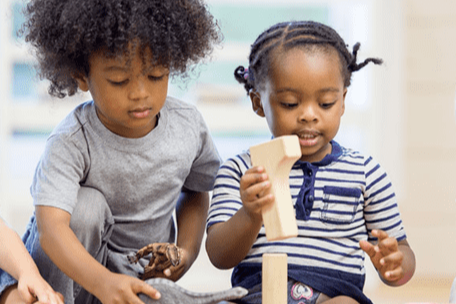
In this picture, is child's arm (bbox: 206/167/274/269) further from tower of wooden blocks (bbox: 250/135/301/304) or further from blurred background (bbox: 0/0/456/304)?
blurred background (bbox: 0/0/456/304)

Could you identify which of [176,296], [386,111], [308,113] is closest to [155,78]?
[308,113]

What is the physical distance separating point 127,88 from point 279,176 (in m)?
0.34

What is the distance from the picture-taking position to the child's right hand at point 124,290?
953 millimetres

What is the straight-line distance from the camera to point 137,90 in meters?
1.08

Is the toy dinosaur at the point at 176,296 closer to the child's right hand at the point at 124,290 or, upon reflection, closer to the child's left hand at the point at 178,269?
the child's right hand at the point at 124,290

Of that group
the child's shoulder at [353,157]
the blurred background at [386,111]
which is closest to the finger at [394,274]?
the child's shoulder at [353,157]

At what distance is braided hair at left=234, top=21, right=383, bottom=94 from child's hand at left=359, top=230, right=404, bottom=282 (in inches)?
12.1

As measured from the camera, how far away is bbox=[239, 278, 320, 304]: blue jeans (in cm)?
105

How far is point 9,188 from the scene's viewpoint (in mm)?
2570

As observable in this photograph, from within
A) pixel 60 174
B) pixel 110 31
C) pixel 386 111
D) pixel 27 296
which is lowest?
pixel 27 296

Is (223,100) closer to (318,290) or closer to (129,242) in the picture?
(129,242)

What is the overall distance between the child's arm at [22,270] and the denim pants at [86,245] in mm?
44

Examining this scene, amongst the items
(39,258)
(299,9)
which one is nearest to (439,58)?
(299,9)

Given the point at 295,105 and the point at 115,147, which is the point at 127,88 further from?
the point at 295,105
